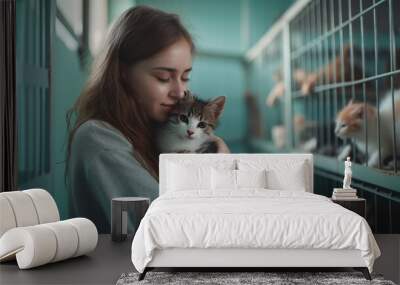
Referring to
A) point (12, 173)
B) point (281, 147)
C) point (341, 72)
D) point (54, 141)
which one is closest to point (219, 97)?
point (281, 147)

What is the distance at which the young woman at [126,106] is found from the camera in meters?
7.19

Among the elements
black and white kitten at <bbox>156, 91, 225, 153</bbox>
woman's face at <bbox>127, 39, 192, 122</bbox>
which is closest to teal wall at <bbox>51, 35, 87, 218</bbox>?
woman's face at <bbox>127, 39, 192, 122</bbox>

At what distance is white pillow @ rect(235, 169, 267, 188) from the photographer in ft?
20.5

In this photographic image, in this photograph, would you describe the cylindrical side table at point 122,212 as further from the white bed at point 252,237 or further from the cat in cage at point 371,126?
the cat in cage at point 371,126

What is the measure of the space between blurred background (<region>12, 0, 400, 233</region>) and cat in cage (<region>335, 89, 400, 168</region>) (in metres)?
0.01

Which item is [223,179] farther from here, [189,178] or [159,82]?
[159,82]

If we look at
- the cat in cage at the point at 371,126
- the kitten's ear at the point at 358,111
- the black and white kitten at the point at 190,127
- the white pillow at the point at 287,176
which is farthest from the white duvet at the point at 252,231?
the black and white kitten at the point at 190,127

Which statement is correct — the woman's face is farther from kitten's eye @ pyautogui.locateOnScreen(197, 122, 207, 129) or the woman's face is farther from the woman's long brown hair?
kitten's eye @ pyautogui.locateOnScreen(197, 122, 207, 129)

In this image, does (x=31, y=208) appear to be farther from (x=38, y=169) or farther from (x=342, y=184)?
(x=342, y=184)

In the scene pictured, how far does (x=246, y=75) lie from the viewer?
24.2 ft

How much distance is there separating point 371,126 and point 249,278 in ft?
9.32

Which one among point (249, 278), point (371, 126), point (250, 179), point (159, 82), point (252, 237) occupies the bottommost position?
point (249, 278)

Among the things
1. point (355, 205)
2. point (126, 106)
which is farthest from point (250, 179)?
point (126, 106)

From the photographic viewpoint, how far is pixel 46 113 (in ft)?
23.8
